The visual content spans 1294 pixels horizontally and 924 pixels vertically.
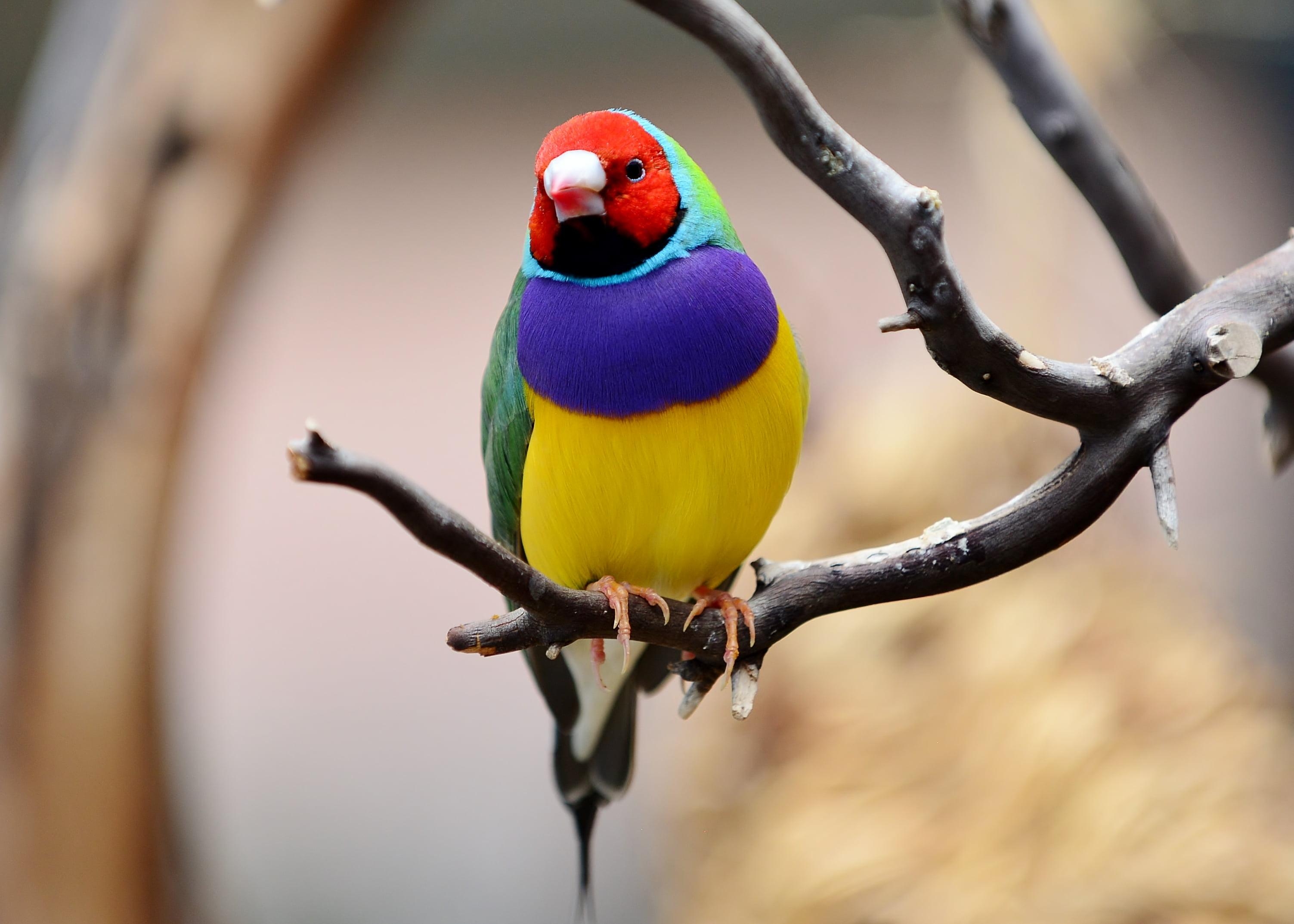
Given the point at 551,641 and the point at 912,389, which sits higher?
the point at 912,389

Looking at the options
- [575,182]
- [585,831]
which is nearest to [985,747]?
[585,831]

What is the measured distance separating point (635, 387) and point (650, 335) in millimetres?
38

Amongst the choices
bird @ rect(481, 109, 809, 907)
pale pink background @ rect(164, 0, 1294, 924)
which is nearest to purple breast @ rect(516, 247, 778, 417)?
bird @ rect(481, 109, 809, 907)

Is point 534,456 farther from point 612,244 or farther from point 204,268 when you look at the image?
point 204,268

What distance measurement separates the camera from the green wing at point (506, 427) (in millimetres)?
644

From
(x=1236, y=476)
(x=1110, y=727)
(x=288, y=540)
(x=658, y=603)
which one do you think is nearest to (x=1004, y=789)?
(x=1110, y=727)

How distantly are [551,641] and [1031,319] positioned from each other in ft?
3.31

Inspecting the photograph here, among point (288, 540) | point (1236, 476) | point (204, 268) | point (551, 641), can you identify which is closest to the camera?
point (551, 641)

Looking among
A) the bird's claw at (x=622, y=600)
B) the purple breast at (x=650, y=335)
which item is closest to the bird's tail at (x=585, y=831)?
the bird's claw at (x=622, y=600)

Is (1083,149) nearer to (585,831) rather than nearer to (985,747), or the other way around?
(585,831)

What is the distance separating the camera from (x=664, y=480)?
678 millimetres

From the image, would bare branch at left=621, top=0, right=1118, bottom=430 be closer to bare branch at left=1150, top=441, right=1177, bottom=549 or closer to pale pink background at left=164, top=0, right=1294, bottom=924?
bare branch at left=1150, top=441, right=1177, bottom=549

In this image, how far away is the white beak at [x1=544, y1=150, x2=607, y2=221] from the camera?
0.49m

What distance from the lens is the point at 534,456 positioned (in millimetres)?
703
